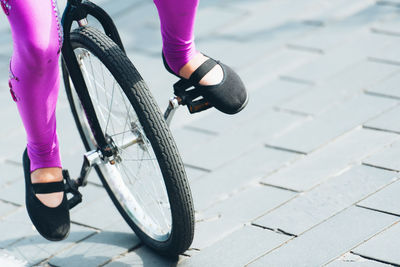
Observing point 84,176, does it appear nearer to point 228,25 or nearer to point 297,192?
point 297,192

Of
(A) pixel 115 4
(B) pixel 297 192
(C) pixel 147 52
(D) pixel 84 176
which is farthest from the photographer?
(A) pixel 115 4

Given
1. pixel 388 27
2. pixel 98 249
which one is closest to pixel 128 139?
pixel 98 249

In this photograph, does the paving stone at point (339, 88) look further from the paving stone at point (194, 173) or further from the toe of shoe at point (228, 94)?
the toe of shoe at point (228, 94)

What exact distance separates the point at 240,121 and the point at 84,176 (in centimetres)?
99

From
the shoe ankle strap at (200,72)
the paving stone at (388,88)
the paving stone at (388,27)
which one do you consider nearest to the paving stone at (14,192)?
the shoe ankle strap at (200,72)

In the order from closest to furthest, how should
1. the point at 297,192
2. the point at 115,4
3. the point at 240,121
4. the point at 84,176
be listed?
1. the point at 84,176
2. the point at 297,192
3. the point at 240,121
4. the point at 115,4

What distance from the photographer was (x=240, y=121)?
3.34m

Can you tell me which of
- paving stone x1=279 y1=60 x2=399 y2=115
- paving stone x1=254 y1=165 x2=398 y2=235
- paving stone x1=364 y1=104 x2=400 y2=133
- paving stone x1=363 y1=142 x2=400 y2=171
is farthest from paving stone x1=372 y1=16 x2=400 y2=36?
paving stone x1=254 y1=165 x2=398 y2=235

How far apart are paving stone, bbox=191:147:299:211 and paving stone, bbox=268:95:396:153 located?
0.27 feet

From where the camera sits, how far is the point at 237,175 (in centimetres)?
295

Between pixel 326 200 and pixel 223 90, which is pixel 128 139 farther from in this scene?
pixel 326 200

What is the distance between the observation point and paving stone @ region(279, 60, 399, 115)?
335 cm

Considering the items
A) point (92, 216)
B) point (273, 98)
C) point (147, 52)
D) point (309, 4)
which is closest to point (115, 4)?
point (147, 52)

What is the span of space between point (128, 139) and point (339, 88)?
4.52 ft
